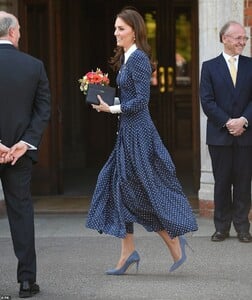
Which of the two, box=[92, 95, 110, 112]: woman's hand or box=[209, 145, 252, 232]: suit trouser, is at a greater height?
box=[92, 95, 110, 112]: woman's hand

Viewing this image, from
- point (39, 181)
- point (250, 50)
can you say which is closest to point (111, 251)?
point (250, 50)

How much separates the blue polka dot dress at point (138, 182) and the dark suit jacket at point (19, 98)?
2.34 feet

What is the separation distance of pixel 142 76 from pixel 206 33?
2.70 m

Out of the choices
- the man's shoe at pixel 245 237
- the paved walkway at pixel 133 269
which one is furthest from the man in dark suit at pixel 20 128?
the man's shoe at pixel 245 237

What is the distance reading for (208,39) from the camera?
8.20 m

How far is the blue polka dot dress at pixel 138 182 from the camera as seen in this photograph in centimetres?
575

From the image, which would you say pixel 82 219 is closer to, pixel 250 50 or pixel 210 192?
pixel 210 192

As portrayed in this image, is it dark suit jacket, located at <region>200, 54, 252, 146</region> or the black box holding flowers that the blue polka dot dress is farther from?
dark suit jacket, located at <region>200, 54, 252, 146</region>

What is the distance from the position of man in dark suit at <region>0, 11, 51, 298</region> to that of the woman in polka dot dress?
60 cm

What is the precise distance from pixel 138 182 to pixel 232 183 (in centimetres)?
170

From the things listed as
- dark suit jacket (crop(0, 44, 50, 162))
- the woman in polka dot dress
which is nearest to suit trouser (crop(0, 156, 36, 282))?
dark suit jacket (crop(0, 44, 50, 162))

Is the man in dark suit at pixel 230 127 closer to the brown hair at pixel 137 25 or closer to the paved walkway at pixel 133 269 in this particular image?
the paved walkway at pixel 133 269

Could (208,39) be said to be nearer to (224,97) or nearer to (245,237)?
(224,97)

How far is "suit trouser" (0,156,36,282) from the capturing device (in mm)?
5273
